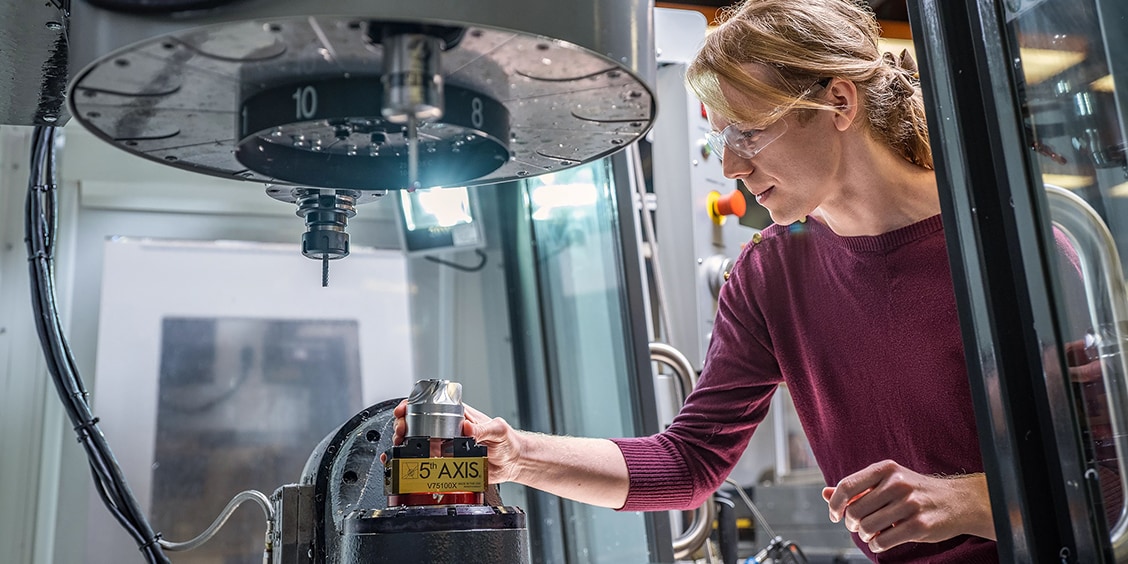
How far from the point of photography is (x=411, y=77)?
540 millimetres

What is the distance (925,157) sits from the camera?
119 cm

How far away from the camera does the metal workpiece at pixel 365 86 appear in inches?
21.3

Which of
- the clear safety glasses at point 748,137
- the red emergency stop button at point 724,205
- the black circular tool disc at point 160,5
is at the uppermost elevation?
the red emergency stop button at point 724,205

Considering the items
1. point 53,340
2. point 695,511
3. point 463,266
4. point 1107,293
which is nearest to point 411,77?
point 1107,293

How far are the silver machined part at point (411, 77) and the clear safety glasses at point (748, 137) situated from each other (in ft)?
2.15

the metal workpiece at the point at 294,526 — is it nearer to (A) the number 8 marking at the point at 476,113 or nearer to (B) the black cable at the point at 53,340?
(B) the black cable at the point at 53,340

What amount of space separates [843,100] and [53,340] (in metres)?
0.97

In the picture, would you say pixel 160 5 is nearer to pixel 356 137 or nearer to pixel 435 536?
pixel 356 137

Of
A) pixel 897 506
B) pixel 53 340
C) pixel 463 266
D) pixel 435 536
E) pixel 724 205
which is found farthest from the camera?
pixel 463 266

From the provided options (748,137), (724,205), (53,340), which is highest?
(724,205)

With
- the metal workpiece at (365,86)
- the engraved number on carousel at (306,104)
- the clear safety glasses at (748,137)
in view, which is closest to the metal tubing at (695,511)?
the clear safety glasses at (748,137)

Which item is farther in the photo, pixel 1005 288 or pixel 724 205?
pixel 724 205

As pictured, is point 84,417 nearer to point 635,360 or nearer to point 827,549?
point 635,360

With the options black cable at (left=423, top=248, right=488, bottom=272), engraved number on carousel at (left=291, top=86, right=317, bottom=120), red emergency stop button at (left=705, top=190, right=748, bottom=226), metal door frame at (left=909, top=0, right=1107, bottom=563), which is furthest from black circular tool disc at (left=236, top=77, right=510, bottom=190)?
black cable at (left=423, top=248, right=488, bottom=272)
